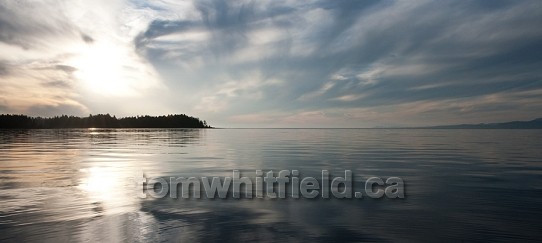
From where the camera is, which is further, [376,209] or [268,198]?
[268,198]

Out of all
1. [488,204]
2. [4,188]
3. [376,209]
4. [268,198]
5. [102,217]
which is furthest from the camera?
[4,188]

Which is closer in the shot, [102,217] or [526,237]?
[526,237]

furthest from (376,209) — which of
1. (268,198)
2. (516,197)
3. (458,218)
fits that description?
(516,197)

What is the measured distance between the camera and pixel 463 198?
51.9 feet

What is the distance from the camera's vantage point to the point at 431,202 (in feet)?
49.2

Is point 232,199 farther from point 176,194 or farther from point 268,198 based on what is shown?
point 176,194

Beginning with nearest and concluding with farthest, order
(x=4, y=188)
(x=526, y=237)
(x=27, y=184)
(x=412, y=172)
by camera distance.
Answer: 1. (x=526, y=237)
2. (x=4, y=188)
3. (x=27, y=184)
4. (x=412, y=172)

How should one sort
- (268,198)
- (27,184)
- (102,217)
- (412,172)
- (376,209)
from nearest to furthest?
1. (102,217)
2. (376,209)
3. (268,198)
4. (27,184)
5. (412,172)

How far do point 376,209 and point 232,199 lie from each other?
6182 mm

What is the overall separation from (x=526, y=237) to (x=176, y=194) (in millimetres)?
13631

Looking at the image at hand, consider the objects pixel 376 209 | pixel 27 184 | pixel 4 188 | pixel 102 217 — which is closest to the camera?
pixel 102 217

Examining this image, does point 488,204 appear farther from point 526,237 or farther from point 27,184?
point 27,184

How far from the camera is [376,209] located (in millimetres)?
13570

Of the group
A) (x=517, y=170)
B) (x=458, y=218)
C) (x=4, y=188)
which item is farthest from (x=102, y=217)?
(x=517, y=170)
